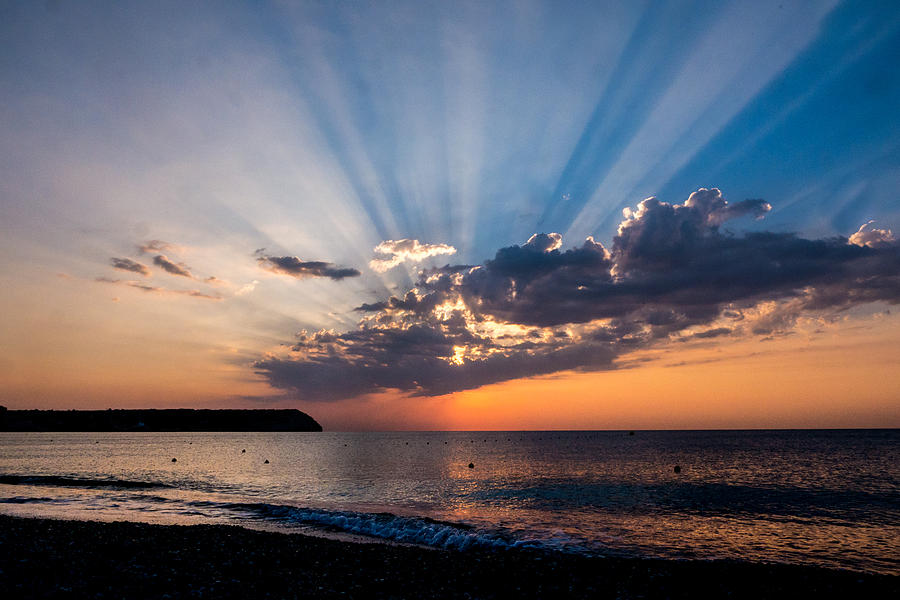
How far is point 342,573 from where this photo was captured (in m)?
17.1

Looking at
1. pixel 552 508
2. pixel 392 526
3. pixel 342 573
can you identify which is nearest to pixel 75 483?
pixel 392 526

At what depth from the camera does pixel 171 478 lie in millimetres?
56844

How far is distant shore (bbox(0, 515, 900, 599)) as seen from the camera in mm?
15117

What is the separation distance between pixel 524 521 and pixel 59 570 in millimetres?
23724

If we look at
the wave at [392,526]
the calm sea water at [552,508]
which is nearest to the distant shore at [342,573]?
the wave at [392,526]

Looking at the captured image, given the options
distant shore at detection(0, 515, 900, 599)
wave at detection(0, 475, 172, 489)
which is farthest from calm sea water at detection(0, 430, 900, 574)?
distant shore at detection(0, 515, 900, 599)

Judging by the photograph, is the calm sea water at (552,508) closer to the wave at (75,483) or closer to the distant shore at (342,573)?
the wave at (75,483)

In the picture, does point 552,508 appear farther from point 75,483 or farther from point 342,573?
point 75,483

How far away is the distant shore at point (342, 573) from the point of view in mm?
15117

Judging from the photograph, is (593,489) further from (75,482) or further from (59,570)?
(75,482)

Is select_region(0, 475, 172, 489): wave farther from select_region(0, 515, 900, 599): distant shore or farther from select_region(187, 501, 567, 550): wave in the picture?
select_region(0, 515, 900, 599): distant shore

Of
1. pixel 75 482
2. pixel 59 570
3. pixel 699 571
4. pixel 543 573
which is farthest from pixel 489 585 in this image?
pixel 75 482

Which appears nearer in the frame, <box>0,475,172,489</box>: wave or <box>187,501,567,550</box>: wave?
<box>187,501,567,550</box>: wave

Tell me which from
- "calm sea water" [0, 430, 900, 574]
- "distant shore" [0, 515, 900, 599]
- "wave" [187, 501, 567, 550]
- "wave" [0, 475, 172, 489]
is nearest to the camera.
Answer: "distant shore" [0, 515, 900, 599]
